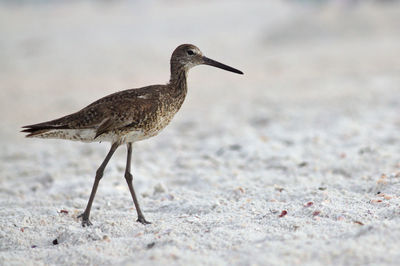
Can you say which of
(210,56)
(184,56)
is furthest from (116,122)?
(210,56)

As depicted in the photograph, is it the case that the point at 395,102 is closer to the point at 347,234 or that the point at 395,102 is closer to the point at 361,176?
the point at 361,176

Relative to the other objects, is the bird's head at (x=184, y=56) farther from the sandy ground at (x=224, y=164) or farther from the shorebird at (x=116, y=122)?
the sandy ground at (x=224, y=164)

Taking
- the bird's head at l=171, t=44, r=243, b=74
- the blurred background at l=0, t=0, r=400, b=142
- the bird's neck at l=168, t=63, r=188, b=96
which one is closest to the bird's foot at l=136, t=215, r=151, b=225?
the bird's neck at l=168, t=63, r=188, b=96

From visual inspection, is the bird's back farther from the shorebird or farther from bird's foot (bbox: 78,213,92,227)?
bird's foot (bbox: 78,213,92,227)

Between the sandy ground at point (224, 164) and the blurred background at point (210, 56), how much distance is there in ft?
0.25

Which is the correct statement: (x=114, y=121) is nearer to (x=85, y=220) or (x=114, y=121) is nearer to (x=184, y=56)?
(x=85, y=220)

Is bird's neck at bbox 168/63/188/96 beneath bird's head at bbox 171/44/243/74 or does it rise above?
beneath

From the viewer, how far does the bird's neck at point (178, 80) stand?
5.34 metres

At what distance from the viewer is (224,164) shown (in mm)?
7086

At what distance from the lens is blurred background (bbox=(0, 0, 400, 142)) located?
11344mm

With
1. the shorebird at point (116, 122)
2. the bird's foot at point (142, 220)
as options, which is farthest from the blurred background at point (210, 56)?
the bird's foot at point (142, 220)

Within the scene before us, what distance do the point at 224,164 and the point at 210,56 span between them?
38.0 ft

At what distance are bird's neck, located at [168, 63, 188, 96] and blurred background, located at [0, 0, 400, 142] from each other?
14.0 feet

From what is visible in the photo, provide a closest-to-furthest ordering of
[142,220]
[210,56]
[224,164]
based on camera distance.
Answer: [142,220] < [224,164] < [210,56]
